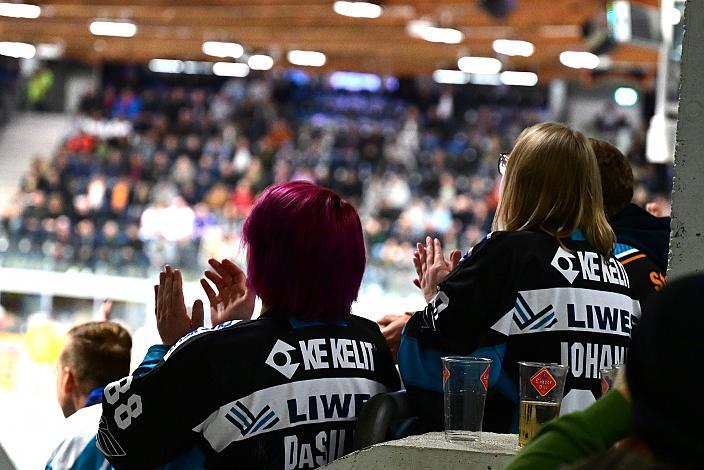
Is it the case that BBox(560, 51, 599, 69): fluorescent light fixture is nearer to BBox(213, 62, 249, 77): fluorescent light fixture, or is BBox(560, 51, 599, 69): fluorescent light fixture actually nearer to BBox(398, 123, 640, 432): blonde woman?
BBox(213, 62, 249, 77): fluorescent light fixture

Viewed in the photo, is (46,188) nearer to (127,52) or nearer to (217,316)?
(127,52)

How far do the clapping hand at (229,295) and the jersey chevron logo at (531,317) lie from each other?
1.46ft

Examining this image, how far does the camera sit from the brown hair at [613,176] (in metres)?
2.17

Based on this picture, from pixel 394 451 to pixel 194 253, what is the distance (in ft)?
30.8

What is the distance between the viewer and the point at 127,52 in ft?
59.5

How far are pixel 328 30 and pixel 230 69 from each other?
210 inches

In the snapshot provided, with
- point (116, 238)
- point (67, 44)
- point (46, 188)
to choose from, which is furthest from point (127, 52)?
point (116, 238)

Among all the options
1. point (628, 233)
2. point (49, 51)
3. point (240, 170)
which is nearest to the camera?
point (628, 233)

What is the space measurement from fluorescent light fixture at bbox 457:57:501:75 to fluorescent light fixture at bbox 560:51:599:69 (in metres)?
1.01

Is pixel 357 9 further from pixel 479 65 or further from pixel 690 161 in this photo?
pixel 690 161

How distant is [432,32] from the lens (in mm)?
13422

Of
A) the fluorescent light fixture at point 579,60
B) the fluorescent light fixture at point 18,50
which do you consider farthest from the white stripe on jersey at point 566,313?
the fluorescent light fixture at point 18,50

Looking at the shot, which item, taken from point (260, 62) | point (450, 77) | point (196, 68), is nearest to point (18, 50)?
point (196, 68)

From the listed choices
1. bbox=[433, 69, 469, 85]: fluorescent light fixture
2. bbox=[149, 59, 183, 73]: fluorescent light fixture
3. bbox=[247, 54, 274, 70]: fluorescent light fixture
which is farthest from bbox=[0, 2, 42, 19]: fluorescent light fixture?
bbox=[433, 69, 469, 85]: fluorescent light fixture
